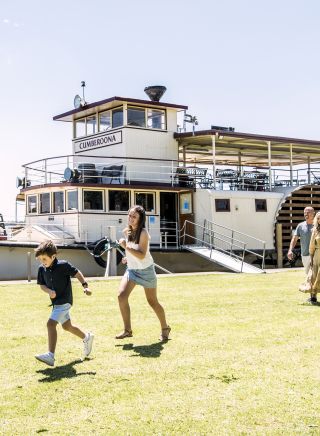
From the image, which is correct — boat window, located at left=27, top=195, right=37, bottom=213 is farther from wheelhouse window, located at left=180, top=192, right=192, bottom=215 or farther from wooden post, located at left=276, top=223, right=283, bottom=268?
wooden post, located at left=276, top=223, right=283, bottom=268

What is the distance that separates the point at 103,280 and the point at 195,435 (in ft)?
43.1

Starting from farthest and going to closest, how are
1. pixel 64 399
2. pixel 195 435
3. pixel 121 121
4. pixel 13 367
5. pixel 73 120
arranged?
pixel 73 120 → pixel 121 121 → pixel 13 367 → pixel 64 399 → pixel 195 435

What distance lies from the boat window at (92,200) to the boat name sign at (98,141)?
2.97 meters

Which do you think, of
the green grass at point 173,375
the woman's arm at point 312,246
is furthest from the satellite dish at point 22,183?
the woman's arm at point 312,246

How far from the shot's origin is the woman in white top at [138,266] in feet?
25.4

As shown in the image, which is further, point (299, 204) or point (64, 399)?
point (299, 204)

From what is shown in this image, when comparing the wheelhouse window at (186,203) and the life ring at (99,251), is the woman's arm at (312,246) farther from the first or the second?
the wheelhouse window at (186,203)

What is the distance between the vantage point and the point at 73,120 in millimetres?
27562

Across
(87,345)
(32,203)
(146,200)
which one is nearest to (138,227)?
(87,345)

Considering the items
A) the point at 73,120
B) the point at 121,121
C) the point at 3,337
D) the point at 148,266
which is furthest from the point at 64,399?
the point at 73,120

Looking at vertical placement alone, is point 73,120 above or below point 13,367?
above

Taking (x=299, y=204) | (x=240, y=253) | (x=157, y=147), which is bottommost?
(x=240, y=253)

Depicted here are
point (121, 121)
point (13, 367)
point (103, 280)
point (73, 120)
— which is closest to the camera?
point (13, 367)

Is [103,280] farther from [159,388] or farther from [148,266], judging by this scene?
[159,388]
